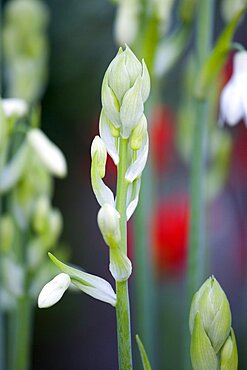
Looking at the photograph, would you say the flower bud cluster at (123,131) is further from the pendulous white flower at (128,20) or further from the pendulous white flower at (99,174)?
the pendulous white flower at (128,20)

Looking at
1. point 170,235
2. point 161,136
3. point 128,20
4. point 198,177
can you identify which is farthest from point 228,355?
point 161,136

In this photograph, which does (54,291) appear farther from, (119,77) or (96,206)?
(96,206)

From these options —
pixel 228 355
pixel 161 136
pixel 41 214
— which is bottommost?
pixel 228 355

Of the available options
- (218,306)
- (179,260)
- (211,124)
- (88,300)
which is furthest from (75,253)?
(218,306)

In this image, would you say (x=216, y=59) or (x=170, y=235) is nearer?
(x=216, y=59)

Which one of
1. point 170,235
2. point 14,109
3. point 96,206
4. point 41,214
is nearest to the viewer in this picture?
point 14,109

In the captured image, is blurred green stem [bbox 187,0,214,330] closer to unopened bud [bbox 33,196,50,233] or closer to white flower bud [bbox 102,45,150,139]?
unopened bud [bbox 33,196,50,233]
